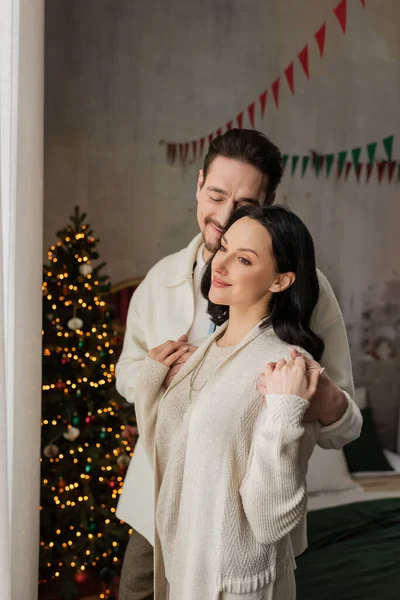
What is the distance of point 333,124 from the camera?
4.88 meters

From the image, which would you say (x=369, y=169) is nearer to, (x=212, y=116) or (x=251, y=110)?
(x=251, y=110)

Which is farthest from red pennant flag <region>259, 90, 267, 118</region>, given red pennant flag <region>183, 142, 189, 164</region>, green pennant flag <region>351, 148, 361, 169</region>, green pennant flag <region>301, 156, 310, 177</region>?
green pennant flag <region>351, 148, 361, 169</region>

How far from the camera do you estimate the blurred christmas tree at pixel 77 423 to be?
330 cm

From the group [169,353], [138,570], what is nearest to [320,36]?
[169,353]

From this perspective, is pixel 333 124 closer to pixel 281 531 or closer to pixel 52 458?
pixel 52 458

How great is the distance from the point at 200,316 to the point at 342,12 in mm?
3401

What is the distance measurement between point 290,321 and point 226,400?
247mm

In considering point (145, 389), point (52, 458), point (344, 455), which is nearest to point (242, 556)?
point (145, 389)

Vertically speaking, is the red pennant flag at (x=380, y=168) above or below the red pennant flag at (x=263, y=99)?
below

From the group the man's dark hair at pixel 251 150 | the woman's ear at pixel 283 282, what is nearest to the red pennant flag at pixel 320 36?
the man's dark hair at pixel 251 150

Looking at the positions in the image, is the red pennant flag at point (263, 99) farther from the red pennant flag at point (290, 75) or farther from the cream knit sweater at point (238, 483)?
the cream knit sweater at point (238, 483)

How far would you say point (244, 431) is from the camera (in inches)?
59.7

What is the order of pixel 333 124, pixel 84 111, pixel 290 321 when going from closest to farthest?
pixel 290 321
pixel 84 111
pixel 333 124

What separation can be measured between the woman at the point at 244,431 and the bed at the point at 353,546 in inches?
54.1
